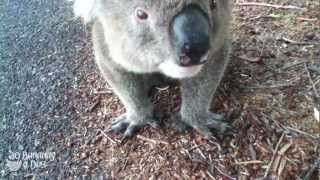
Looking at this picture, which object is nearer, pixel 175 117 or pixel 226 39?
pixel 226 39

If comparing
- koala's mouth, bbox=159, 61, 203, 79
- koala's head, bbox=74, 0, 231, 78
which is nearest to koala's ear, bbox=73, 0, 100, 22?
koala's head, bbox=74, 0, 231, 78

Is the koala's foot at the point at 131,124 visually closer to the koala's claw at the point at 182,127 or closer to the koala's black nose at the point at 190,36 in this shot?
the koala's claw at the point at 182,127

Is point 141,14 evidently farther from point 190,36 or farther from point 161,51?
point 190,36

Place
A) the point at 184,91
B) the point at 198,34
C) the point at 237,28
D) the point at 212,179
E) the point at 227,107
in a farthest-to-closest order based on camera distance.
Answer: the point at 237,28 < the point at 227,107 < the point at 184,91 < the point at 212,179 < the point at 198,34

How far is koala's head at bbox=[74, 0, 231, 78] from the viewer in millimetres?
2059

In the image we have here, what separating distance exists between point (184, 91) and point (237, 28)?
939mm

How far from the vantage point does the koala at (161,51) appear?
207 cm

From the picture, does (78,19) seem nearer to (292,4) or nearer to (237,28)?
(237,28)

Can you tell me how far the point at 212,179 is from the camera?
2.72m

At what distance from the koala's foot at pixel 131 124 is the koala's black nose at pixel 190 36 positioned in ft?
3.44

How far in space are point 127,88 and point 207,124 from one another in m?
0.56

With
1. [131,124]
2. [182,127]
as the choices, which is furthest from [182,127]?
[131,124]

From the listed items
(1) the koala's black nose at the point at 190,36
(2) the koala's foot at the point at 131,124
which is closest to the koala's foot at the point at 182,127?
(2) the koala's foot at the point at 131,124

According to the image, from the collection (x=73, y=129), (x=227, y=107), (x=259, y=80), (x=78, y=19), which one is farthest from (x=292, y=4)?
(x=73, y=129)
